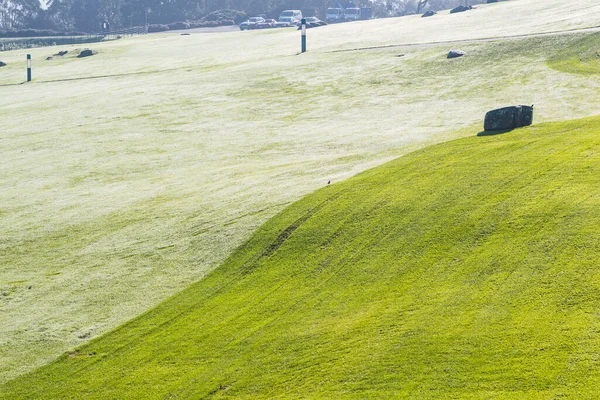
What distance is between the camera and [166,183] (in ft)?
101

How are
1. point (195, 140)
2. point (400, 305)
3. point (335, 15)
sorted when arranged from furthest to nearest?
point (335, 15), point (195, 140), point (400, 305)

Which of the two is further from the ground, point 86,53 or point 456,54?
point 86,53

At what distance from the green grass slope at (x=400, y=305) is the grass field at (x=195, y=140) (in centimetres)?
165

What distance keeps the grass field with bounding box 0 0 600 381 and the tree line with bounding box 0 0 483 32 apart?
333 feet

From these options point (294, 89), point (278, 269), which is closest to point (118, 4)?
point (294, 89)

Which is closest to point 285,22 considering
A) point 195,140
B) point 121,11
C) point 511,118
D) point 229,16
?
point 229,16

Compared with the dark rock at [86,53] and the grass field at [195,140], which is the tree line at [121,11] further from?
the grass field at [195,140]

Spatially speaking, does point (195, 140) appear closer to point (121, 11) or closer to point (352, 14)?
point (352, 14)

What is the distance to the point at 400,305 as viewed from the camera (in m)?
15.9

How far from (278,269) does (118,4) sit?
540ft

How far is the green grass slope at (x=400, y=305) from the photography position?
44.4ft

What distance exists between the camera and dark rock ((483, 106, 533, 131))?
26847 mm

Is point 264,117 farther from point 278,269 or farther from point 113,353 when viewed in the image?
point 113,353

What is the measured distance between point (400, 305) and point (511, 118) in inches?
523
